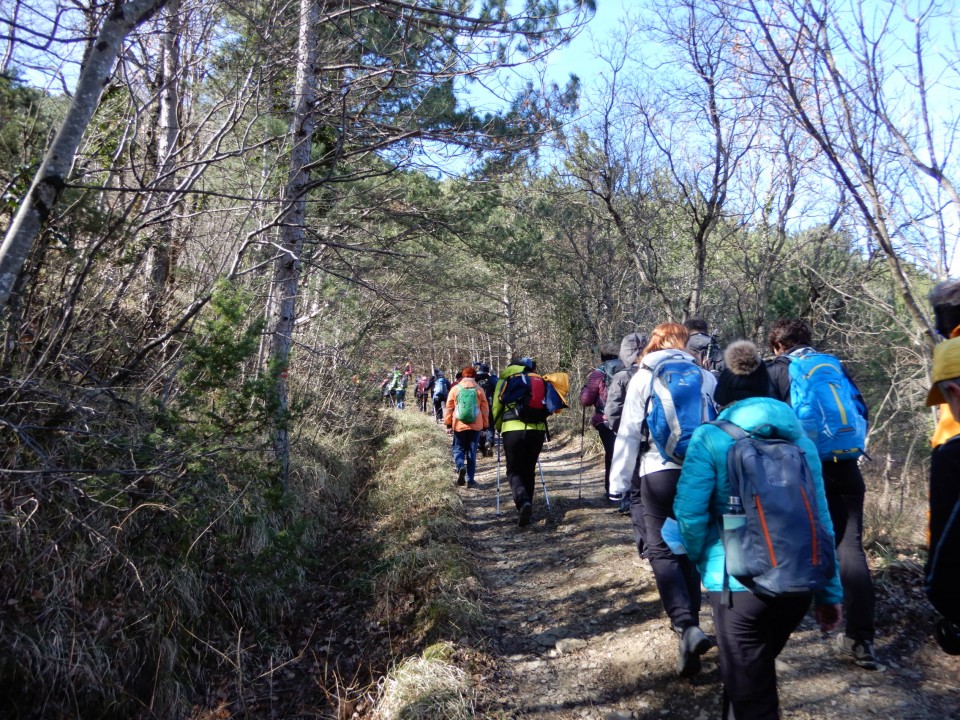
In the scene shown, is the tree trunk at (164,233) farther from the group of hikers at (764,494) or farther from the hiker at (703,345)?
the hiker at (703,345)

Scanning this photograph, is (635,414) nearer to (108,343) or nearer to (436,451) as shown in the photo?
(108,343)

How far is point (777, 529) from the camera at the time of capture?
241 cm

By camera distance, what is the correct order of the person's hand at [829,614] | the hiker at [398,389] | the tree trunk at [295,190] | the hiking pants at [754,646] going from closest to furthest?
the hiking pants at [754,646], the person's hand at [829,614], the tree trunk at [295,190], the hiker at [398,389]

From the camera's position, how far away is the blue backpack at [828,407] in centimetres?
373

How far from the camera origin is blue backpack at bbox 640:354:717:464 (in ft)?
12.2

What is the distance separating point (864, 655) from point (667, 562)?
1238 millimetres

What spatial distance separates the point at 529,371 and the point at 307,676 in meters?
4.04

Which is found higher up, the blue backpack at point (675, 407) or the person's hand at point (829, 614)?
the blue backpack at point (675, 407)

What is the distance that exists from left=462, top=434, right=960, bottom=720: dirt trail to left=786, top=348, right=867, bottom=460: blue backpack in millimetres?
1297

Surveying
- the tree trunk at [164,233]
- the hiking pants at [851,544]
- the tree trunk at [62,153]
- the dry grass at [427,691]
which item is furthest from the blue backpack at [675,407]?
the tree trunk at [164,233]

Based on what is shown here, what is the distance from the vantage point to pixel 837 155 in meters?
5.84

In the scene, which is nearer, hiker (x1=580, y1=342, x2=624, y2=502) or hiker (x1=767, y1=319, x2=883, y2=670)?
hiker (x1=767, y1=319, x2=883, y2=670)

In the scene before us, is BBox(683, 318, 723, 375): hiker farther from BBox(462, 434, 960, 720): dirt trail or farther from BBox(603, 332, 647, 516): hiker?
BBox(462, 434, 960, 720): dirt trail

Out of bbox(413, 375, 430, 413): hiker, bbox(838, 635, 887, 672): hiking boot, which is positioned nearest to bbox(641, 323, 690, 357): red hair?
bbox(838, 635, 887, 672): hiking boot
